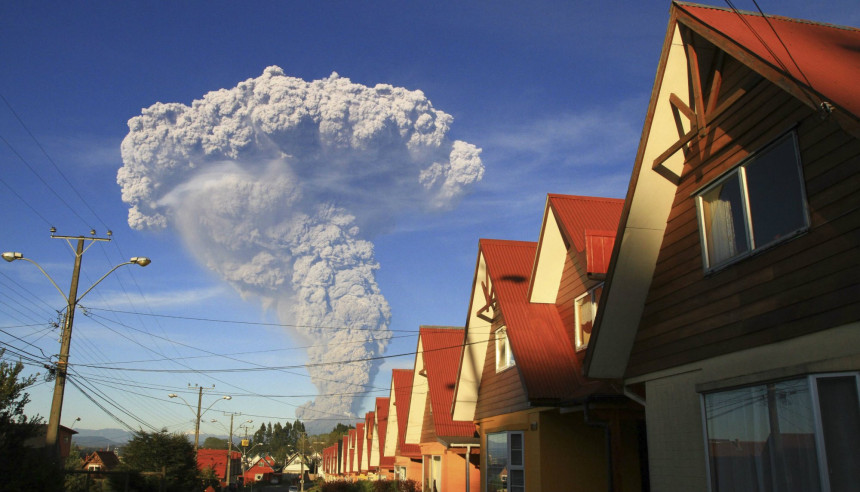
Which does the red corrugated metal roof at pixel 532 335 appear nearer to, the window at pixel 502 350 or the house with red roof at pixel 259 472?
the window at pixel 502 350

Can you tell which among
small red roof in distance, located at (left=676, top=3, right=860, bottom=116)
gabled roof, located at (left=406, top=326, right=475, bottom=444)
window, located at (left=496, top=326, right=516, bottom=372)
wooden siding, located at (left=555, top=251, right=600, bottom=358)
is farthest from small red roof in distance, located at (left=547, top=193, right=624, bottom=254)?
gabled roof, located at (left=406, top=326, right=475, bottom=444)

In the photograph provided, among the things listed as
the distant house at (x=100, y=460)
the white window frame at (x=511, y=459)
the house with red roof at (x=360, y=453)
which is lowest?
the distant house at (x=100, y=460)

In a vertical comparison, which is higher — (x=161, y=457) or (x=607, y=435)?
(x=607, y=435)

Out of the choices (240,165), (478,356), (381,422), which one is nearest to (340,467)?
(381,422)

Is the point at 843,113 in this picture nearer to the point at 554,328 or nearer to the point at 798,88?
the point at 798,88

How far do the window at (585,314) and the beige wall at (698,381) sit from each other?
14.6 ft

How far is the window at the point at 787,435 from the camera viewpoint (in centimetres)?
582

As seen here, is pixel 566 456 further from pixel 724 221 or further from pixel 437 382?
pixel 437 382

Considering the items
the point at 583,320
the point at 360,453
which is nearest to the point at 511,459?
the point at 583,320

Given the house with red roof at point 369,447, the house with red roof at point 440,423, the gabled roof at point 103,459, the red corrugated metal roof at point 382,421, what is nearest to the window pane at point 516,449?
the house with red roof at point 440,423

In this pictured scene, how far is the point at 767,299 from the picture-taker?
23.1 ft

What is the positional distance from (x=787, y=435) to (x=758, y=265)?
1889mm

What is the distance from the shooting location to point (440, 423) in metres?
24.2

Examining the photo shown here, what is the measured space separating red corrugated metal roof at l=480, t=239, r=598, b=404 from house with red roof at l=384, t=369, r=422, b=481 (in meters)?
16.6
